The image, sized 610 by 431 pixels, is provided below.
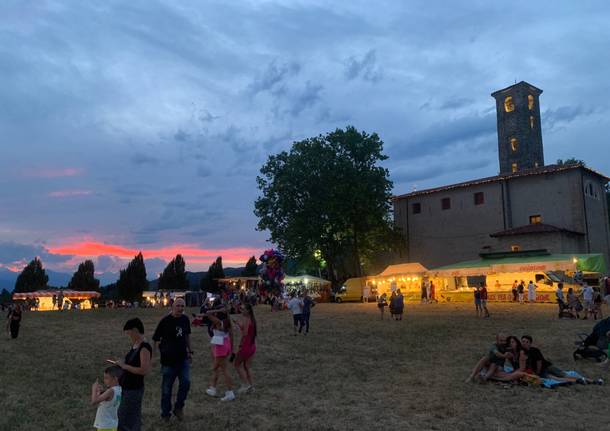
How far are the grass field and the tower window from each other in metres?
27.8

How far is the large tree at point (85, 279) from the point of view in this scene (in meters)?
69.3

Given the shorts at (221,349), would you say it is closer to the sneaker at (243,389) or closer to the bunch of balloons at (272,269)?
the sneaker at (243,389)

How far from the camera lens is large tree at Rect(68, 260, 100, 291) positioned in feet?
227

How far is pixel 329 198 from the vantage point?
4669cm

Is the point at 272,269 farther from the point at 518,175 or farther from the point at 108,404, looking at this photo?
the point at 108,404

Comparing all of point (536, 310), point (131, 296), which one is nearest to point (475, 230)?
point (536, 310)

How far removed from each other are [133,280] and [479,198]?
47.5m

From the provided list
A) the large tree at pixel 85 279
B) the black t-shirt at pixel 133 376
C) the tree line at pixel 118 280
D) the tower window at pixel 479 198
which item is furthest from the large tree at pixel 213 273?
the black t-shirt at pixel 133 376

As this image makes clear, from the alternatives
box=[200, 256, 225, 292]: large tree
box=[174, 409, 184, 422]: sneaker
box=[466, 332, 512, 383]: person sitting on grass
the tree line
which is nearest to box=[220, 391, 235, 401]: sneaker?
box=[174, 409, 184, 422]: sneaker

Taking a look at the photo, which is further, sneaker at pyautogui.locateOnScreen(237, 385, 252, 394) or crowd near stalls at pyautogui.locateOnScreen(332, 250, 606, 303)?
crowd near stalls at pyautogui.locateOnScreen(332, 250, 606, 303)

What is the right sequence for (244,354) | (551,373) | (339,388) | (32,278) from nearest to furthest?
(244,354) < (339,388) < (551,373) < (32,278)

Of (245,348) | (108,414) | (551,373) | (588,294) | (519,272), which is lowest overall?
(551,373)

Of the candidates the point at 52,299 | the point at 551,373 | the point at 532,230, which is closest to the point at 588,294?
the point at 551,373

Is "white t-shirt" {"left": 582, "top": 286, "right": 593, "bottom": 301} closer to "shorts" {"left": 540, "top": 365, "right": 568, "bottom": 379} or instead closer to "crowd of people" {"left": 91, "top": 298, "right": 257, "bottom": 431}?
"shorts" {"left": 540, "top": 365, "right": 568, "bottom": 379}
